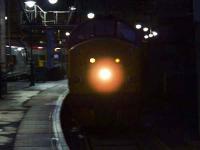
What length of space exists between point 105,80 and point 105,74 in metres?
0.15

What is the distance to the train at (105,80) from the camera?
1552 cm

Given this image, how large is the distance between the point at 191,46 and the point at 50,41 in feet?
87.0

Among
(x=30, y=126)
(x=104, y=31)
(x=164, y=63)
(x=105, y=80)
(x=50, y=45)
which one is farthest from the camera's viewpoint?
(x=50, y=45)

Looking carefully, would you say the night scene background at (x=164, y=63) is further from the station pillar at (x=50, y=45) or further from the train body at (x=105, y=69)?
the station pillar at (x=50, y=45)

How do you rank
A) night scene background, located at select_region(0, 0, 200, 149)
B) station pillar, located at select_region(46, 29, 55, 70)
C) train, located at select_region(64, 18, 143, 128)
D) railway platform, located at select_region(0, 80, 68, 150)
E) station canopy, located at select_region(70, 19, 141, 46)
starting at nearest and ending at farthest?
1. railway platform, located at select_region(0, 80, 68, 150)
2. train, located at select_region(64, 18, 143, 128)
3. station canopy, located at select_region(70, 19, 141, 46)
4. night scene background, located at select_region(0, 0, 200, 149)
5. station pillar, located at select_region(46, 29, 55, 70)

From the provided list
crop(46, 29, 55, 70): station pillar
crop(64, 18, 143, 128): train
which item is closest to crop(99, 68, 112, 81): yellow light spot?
crop(64, 18, 143, 128): train

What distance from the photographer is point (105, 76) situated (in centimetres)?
1560

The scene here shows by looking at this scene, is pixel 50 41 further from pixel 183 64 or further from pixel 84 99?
pixel 84 99

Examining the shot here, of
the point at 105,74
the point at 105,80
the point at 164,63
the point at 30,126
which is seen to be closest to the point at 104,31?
Answer: the point at 105,74

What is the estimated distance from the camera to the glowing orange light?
1559 centimetres

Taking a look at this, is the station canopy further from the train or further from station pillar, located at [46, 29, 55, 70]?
station pillar, located at [46, 29, 55, 70]

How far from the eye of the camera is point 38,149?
36.0 ft

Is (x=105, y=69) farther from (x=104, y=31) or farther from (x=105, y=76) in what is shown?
(x=104, y=31)

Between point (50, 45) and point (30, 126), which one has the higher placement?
point (50, 45)
